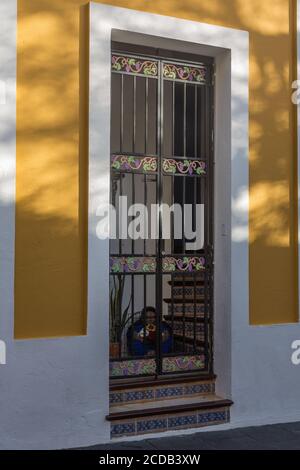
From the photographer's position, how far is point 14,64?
510cm

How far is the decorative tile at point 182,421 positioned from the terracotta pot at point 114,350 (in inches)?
28.6

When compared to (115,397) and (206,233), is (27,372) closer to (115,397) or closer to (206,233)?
(115,397)

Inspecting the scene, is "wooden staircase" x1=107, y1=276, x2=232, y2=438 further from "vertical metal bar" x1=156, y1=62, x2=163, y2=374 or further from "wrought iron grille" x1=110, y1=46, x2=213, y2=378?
"vertical metal bar" x1=156, y1=62, x2=163, y2=374

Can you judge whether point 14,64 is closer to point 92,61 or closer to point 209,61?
point 92,61

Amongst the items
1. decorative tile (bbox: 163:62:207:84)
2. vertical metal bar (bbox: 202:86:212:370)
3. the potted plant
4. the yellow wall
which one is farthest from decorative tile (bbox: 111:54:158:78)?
the potted plant

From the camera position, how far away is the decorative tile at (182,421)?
5.71m

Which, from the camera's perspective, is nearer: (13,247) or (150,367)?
(13,247)

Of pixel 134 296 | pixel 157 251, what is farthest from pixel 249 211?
pixel 134 296

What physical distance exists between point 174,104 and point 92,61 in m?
→ 1.00

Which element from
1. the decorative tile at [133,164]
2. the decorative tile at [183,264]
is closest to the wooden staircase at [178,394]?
the decorative tile at [183,264]

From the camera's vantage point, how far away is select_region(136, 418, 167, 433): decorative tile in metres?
5.57

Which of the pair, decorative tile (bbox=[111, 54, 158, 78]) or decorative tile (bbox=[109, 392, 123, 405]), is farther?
decorative tile (bbox=[111, 54, 158, 78])

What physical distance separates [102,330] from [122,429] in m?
0.85

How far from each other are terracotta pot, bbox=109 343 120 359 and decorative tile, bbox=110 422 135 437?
60 centimetres
